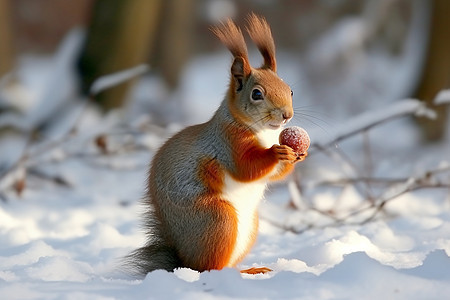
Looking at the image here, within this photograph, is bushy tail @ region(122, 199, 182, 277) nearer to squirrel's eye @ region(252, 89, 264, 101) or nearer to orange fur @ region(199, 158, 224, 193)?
orange fur @ region(199, 158, 224, 193)

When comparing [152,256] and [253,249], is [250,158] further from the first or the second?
[253,249]

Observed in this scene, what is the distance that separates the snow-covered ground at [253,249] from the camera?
2.55 metres

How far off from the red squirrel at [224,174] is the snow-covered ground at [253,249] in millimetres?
188

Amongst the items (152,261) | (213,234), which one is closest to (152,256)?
(152,261)

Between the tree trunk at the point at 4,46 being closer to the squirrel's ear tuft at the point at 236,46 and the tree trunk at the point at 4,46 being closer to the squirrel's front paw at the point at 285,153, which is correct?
the squirrel's ear tuft at the point at 236,46

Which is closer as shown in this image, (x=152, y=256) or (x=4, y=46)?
(x=152, y=256)

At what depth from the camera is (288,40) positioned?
20500 mm

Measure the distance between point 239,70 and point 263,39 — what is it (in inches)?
8.3

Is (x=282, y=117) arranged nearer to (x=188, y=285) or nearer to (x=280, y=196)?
(x=188, y=285)

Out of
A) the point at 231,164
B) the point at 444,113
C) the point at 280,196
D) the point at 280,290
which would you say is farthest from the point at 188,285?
the point at 444,113

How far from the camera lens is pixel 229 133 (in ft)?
10.2

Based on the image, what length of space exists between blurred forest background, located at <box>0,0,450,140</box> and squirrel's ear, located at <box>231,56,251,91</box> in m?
0.30

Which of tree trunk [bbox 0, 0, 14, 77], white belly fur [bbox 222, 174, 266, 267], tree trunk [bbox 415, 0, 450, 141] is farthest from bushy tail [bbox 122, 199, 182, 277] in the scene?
tree trunk [bbox 415, 0, 450, 141]

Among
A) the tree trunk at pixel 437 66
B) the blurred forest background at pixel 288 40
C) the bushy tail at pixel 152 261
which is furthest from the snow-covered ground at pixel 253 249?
the tree trunk at pixel 437 66
